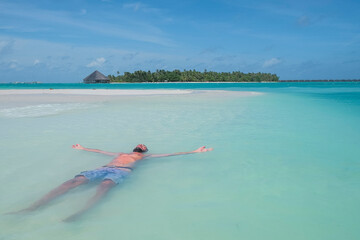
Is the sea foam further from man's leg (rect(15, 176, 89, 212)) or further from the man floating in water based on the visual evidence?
man's leg (rect(15, 176, 89, 212))

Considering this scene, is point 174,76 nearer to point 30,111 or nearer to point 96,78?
Result: point 96,78

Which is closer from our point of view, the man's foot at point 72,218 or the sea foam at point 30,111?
the man's foot at point 72,218

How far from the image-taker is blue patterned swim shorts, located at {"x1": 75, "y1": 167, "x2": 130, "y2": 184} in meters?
3.99

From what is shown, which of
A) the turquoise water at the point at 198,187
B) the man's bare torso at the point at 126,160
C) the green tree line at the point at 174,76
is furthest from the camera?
the green tree line at the point at 174,76

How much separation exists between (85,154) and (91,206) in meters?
2.61

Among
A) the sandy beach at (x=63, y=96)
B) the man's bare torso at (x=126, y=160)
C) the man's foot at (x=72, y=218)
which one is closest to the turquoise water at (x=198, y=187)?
the man's foot at (x=72, y=218)

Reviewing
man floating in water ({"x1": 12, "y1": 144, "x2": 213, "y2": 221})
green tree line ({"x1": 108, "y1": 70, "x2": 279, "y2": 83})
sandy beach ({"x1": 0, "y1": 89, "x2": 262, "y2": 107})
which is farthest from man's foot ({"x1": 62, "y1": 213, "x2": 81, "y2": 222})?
green tree line ({"x1": 108, "y1": 70, "x2": 279, "y2": 83})

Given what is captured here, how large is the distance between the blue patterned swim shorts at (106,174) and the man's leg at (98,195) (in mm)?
97

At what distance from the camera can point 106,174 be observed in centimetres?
409

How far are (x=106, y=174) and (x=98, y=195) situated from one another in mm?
569

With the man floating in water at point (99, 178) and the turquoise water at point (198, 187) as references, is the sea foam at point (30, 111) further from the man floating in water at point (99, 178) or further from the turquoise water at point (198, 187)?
the man floating in water at point (99, 178)

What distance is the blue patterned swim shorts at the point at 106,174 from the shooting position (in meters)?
3.99

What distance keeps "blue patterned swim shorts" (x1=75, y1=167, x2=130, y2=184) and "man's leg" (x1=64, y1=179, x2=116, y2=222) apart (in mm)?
97

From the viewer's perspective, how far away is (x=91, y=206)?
3.31m
